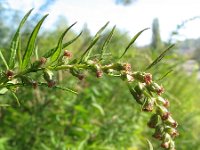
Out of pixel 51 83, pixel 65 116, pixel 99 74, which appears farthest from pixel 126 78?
pixel 65 116

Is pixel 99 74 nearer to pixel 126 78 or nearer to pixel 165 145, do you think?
pixel 126 78

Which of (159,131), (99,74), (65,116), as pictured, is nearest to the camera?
(99,74)

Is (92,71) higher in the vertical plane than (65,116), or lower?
higher

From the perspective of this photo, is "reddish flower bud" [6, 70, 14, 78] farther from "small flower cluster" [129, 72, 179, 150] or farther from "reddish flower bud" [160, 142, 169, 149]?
"reddish flower bud" [160, 142, 169, 149]

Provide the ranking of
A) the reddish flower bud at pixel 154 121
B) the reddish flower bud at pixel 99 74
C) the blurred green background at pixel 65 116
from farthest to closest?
the blurred green background at pixel 65 116 < the reddish flower bud at pixel 154 121 < the reddish flower bud at pixel 99 74

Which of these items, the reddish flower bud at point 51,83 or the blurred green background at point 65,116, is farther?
the blurred green background at point 65,116

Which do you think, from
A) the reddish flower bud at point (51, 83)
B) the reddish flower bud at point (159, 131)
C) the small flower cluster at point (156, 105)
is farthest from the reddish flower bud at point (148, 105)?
the reddish flower bud at point (51, 83)

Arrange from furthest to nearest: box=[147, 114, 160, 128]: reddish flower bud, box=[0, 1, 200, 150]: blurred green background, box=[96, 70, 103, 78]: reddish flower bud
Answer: box=[0, 1, 200, 150]: blurred green background, box=[147, 114, 160, 128]: reddish flower bud, box=[96, 70, 103, 78]: reddish flower bud

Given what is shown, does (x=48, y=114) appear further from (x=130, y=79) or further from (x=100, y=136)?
(x=130, y=79)

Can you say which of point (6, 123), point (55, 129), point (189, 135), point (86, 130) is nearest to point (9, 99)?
point (6, 123)

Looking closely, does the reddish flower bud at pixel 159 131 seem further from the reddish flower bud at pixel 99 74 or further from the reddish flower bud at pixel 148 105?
the reddish flower bud at pixel 99 74

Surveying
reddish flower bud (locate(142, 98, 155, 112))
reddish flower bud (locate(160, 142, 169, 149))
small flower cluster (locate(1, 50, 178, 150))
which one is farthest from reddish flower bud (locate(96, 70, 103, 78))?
reddish flower bud (locate(160, 142, 169, 149))
